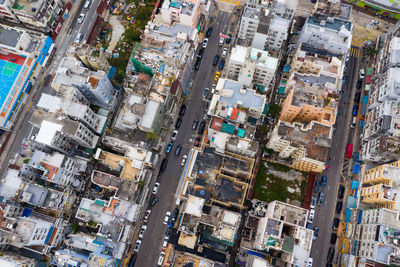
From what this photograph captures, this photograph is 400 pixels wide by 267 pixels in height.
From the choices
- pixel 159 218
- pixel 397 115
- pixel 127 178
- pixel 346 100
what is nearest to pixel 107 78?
pixel 127 178

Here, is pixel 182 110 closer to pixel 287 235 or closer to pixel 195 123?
pixel 195 123

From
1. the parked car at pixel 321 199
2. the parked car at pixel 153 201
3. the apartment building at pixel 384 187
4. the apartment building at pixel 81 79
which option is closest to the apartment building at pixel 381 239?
the apartment building at pixel 384 187

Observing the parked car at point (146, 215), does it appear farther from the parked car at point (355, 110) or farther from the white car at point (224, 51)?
the parked car at point (355, 110)

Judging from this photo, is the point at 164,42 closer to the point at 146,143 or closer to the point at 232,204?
the point at 146,143

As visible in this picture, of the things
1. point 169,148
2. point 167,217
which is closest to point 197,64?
point 169,148

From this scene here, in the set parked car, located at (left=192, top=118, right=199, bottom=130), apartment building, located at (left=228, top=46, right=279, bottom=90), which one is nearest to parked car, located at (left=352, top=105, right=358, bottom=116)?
apartment building, located at (left=228, top=46, right=279, bottom=90)

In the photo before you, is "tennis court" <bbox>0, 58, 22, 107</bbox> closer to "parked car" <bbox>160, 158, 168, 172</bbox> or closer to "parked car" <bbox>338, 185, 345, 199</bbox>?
"parked car" <bbox>160, 158, 168, 172</bbox>
